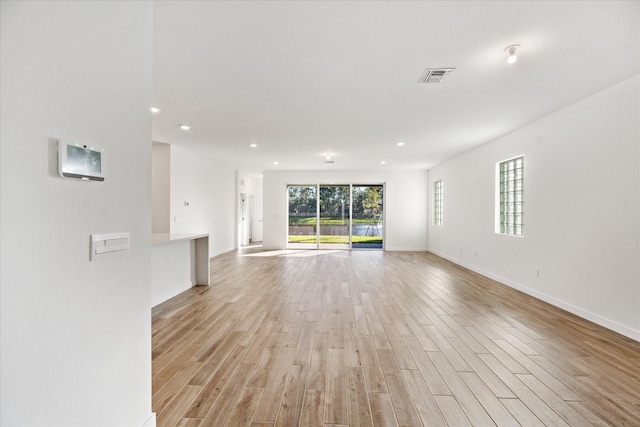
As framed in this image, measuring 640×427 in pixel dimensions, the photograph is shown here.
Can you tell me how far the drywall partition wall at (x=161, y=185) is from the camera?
5973mm

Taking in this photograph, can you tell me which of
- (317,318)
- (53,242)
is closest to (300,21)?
(53,242)

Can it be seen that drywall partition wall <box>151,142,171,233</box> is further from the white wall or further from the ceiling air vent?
the ceiling air vent

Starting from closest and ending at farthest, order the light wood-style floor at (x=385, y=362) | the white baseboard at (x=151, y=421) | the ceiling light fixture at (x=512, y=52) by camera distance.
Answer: the white baseboard at (x=151, y=421) < the light wood-style floor at (x=385, y=362) < the ceiling light fixture at (x=512, y=52)

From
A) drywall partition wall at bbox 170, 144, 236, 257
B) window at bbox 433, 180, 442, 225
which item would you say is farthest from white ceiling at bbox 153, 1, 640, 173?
window at bbox 433, 180, 442, 225

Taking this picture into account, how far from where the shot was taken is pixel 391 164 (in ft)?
27.0

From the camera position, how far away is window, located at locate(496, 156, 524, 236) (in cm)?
469

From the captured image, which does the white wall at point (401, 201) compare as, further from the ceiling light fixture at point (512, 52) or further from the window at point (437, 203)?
the ceiling light fixture at point (512, 52)

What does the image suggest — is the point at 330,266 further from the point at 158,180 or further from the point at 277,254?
the point at 158,180

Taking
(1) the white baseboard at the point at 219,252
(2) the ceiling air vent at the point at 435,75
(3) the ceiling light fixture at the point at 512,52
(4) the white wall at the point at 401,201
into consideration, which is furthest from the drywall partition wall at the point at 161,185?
(3) the ceiling light fixture at the point at 512,52

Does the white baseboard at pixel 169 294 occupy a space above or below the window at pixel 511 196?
below

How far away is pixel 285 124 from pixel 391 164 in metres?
4.56

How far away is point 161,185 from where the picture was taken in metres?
6.01

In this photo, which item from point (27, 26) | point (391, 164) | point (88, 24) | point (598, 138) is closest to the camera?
point (27, 26)

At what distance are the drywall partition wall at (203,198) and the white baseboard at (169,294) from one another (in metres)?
2.12
